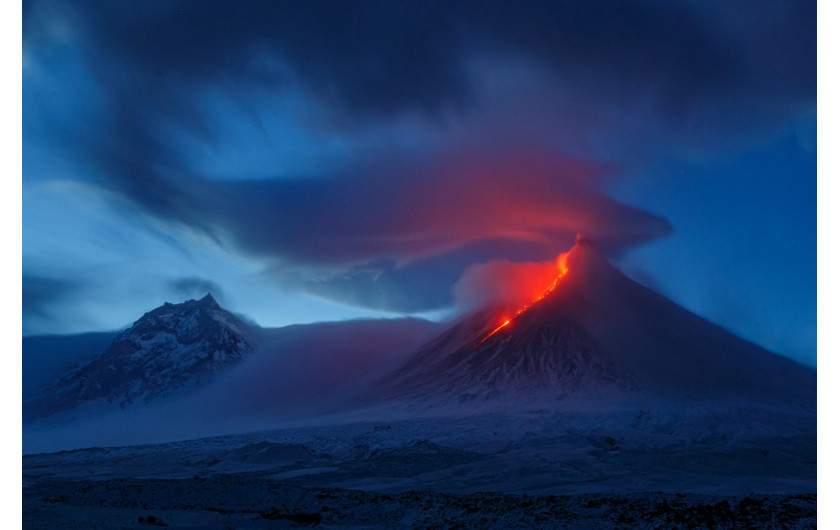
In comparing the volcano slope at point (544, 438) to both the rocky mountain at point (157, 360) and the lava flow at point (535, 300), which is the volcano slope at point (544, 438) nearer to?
the lava flow at point (535, 300)

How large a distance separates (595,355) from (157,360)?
389ft

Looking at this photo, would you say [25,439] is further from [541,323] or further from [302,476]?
[302,476]

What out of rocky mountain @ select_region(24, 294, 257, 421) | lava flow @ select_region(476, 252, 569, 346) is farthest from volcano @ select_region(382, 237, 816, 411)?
rocky mountain @ select_region(24, 294, 257, 421)

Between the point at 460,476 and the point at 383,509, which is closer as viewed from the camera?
the point at 383,509

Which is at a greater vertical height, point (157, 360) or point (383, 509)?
point (157, 360)

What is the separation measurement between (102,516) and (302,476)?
15.8 m

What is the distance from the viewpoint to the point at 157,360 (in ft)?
554

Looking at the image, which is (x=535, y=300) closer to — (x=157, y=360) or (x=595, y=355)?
(x=595, y=355)

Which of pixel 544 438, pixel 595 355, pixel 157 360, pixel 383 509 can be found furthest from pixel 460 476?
pixel 157 360

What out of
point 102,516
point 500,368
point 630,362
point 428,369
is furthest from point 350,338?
point 102,516

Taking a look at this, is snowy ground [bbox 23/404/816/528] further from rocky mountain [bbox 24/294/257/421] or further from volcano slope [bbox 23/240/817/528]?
rocky mountain [bbox 24/294/257/421]

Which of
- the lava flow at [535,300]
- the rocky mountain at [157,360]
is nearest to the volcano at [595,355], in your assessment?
the lava flow at [535,300]

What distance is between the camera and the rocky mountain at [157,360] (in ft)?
502

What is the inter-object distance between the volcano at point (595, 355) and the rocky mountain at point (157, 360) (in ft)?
253
